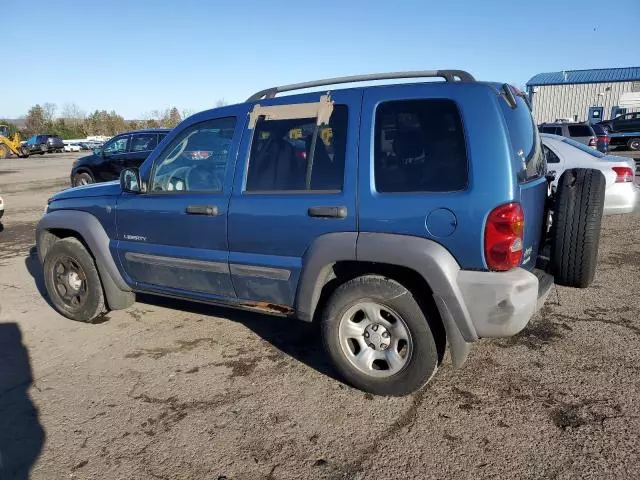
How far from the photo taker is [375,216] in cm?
289

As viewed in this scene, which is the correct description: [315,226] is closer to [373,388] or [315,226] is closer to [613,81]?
[373,388]

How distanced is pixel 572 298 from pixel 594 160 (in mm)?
3319

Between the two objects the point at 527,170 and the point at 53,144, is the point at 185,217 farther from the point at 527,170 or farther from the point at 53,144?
the point at 53,144

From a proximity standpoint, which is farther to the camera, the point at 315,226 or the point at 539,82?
the point at 539,82

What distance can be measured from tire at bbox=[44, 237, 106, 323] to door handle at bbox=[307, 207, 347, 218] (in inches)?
96.3

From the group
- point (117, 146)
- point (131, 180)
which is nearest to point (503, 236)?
point (131, 180)

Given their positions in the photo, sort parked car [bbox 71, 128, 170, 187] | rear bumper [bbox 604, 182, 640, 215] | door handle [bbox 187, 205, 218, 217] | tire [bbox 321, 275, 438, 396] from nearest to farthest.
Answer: tire [bbox 321, 275, 438, 396] → door handle [bbox 187, 205, 218, 217] → rear bumper [bbox 604, 182, 640, 215] → parked car [bbox 71, 128, 170, 187]

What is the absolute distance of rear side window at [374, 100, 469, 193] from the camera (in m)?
2.75

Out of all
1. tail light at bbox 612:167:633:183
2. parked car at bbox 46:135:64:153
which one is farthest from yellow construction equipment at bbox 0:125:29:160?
tail light at bbox 612:167:633:183

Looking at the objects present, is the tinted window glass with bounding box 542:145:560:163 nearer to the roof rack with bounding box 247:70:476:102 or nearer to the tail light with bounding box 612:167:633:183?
the tail light with bounding box 612:167:633:183

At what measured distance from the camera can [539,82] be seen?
39531 mm

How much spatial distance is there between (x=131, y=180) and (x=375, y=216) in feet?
7.30

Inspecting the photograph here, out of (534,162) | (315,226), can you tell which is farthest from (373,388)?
(534,162)

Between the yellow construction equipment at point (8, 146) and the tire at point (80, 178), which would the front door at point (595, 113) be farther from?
the yellow construction equipment at point (8, 146)
